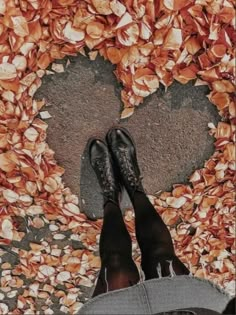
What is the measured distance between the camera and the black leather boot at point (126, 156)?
119 cm

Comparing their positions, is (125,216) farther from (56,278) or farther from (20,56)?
(20,56)

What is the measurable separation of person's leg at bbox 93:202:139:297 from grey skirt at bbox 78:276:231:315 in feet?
0.14

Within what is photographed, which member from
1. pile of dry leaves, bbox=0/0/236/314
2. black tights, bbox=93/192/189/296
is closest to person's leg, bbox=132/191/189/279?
black tights, bbox=93/192/189/296

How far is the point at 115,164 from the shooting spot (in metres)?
1.27

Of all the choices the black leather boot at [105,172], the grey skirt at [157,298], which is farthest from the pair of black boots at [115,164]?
the grey skirt at [157,298]

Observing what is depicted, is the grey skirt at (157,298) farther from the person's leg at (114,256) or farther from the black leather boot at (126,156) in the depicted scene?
the black leather boot at (126,156)

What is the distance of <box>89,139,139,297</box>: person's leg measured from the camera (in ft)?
3.43

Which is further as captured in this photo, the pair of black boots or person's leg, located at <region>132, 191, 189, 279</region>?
the pair of black boots

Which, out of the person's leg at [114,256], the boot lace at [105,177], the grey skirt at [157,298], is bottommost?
the person's leg at [114,256]

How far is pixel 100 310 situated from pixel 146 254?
18cm

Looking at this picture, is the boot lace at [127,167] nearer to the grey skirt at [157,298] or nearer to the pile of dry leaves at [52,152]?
the pile of dry leaves at [52,152]

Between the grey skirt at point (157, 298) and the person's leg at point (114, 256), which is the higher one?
the grey skirt at point (157, 298)

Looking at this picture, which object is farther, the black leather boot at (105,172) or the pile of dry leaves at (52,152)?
the black leather boot at (105,172)

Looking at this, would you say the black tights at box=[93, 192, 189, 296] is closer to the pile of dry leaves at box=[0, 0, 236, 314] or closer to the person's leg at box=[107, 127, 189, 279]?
the person's leg at box=[107, 127, 189, 279]
